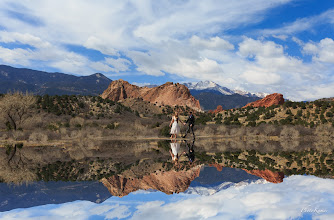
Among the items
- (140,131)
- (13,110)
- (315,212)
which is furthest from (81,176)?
(13,110)

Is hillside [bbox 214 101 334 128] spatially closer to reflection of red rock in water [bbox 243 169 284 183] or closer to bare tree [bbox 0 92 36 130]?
bare tree [bbox 0 92 36 130]

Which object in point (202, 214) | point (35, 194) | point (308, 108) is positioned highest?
point (308, 108)

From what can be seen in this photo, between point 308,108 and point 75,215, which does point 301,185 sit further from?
point 308,108

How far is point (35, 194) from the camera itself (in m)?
9.05

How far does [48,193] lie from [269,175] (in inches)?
299

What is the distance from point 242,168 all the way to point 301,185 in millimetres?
4275

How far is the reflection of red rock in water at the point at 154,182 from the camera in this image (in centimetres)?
915

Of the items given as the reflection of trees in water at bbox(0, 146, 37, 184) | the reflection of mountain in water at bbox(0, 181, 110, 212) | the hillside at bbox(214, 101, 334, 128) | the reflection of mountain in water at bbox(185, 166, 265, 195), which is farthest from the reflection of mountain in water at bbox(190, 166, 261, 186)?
the hillside at bbox(214, 101, 334, 128)

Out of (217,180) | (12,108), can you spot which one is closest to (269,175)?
(217,180)

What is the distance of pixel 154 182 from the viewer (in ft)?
33.2

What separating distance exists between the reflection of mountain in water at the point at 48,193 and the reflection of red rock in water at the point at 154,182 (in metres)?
0.36

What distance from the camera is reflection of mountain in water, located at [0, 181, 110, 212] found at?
8.06 metres

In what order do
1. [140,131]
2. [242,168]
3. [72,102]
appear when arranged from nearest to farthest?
[242,168], [140,131], [72,102]

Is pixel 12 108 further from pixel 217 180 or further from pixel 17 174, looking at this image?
pixel 217 180
